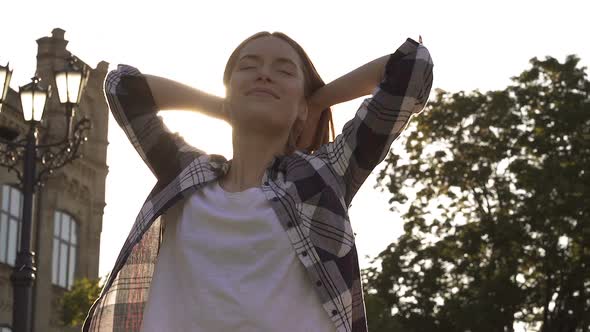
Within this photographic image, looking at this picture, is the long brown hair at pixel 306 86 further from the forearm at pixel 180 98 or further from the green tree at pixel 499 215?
the green tree at pixel 499 215

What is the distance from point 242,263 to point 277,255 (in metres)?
0.10

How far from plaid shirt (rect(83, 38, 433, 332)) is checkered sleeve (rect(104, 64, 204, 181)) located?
8 centimetres

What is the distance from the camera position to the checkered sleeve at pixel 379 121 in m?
3.75

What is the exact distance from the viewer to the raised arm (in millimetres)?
3990

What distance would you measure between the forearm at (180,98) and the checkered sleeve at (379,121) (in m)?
0.44

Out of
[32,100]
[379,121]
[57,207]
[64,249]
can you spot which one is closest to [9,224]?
[57,207]

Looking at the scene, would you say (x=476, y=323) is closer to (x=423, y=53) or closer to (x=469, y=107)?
(x=469, y=107)

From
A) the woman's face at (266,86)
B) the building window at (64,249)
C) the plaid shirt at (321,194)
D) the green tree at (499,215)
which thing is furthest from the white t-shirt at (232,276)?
the building window at (64,249)

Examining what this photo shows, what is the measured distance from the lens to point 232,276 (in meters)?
3.53

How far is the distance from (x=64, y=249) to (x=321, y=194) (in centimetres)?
3798

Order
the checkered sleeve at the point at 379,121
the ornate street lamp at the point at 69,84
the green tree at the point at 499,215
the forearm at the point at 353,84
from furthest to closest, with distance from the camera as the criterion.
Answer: the green tree at the point at 499,215 → the ornate street lamp at the point at 69,84 → the forearm at the point at 353,84 → the checkered sleeve at the point at 379,121

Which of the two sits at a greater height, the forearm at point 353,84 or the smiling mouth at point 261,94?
the forearm at point 353,84

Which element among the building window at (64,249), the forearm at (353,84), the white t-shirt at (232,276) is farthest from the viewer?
the building window at (64,249)

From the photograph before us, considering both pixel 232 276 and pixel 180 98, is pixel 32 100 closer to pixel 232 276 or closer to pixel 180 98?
pixel 180 98
